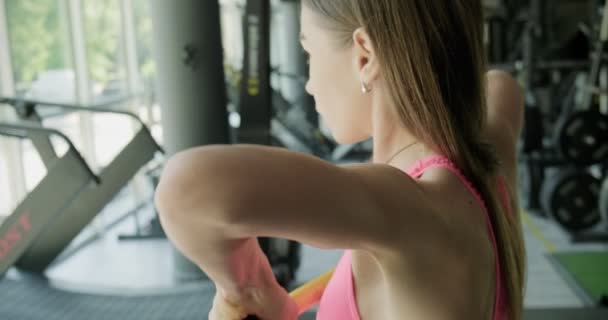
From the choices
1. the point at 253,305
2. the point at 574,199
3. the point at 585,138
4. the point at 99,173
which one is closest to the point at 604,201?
the point at 574,199

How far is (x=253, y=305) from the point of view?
61 cm

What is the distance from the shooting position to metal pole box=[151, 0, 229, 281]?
346cm

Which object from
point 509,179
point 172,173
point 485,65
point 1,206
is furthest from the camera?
point 1,206

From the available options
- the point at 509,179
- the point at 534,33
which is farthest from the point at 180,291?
the point at 534,33

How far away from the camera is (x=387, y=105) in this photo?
656 mm

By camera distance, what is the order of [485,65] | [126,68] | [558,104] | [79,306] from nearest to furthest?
[485,65]
[79,306]
[126,68]
[558,104]

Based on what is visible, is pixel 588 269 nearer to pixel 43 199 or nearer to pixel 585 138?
pixel 585 138

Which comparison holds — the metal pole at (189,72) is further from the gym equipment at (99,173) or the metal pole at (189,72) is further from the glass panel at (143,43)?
the glass panel at (143,43)

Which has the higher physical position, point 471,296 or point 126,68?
point 471,296

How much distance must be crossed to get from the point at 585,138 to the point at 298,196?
15.6ft

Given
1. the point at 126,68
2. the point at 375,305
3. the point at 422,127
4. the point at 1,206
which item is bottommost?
the point at 1,206

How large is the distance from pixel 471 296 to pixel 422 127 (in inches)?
7.1

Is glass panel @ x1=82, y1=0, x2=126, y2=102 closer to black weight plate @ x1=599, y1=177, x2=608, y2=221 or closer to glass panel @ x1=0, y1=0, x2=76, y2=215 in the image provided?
glass panel @ x1=0, y1=0, x2=76, y2=215

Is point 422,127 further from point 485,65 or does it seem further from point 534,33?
point 534,33
